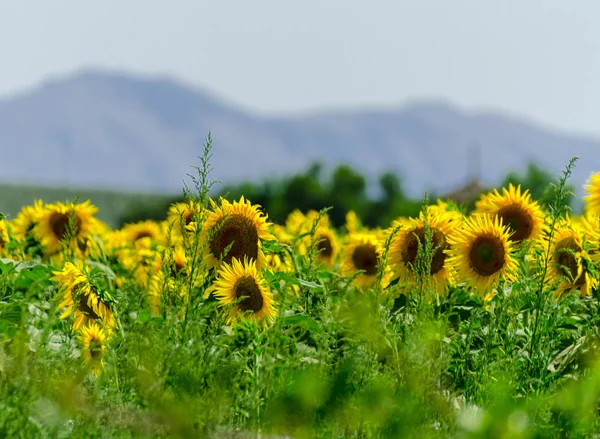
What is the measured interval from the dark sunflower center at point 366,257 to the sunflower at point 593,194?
58.6 inches

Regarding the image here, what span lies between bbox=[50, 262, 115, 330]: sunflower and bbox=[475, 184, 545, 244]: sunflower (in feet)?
7.35

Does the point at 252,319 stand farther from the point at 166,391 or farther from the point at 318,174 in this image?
the point at 318,174

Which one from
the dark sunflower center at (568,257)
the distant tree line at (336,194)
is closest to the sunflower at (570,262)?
the dark sunflower center at (568,257)

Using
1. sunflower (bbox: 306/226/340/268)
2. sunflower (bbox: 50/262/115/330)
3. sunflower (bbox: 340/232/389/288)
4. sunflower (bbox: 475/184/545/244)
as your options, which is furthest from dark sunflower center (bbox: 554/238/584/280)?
sunflower (bbox: 306/226/340/268)

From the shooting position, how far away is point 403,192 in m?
81.8

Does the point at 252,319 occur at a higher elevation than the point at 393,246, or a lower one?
lower

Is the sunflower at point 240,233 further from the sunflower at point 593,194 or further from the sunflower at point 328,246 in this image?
the sunflower at point 328,246

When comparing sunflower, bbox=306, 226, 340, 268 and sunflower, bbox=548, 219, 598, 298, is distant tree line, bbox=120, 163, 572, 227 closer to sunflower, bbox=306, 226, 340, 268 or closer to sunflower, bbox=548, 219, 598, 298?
sunflower, bbox=306, 226, 340, 268

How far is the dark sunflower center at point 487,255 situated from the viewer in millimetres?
4680

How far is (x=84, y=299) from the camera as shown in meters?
4.53

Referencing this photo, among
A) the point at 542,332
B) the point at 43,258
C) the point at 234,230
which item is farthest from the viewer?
the point at 43,258

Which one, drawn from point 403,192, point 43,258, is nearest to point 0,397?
point 43,258

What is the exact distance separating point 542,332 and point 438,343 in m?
1.04

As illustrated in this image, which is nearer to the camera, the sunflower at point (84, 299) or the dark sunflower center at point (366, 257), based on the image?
the sunflower at point (84, 299)
